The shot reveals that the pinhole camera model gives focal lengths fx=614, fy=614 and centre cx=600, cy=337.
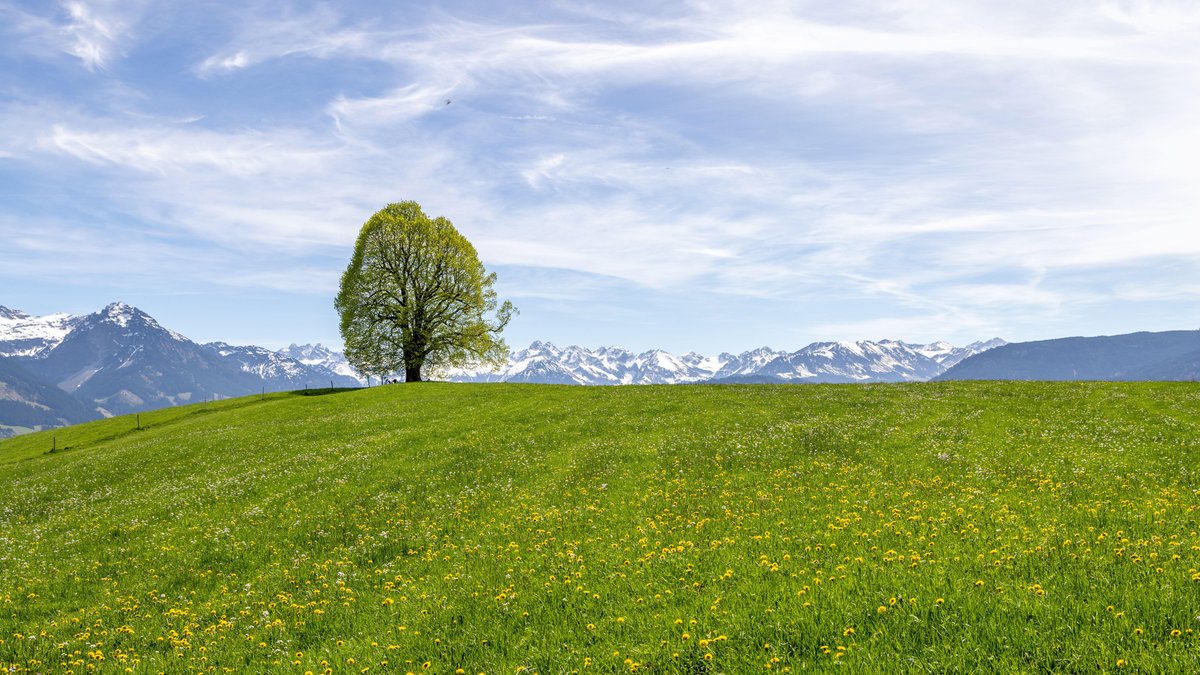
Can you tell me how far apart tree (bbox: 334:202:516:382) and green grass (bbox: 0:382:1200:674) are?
34.2 meters

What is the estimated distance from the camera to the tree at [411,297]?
6894cm

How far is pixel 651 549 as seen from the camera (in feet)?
49.1

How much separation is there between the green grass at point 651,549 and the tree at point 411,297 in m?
34.2

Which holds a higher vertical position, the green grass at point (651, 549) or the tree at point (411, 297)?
the tree at point (411, 297)

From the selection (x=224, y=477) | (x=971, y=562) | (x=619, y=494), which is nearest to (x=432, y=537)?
(x=619, y=494)

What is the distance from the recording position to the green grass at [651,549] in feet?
30.4

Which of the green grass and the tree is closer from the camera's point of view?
the green grass

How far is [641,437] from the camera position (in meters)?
31.3

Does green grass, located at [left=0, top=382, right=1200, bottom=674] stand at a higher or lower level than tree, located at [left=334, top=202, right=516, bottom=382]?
lower

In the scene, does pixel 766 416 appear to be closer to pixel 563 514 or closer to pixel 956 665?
pixel 563 514

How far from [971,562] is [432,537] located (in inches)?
557

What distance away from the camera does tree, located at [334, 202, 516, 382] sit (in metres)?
68.9

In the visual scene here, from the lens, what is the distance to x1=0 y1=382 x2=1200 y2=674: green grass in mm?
9266

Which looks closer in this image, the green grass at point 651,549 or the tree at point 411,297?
the green grass at point 651,549
